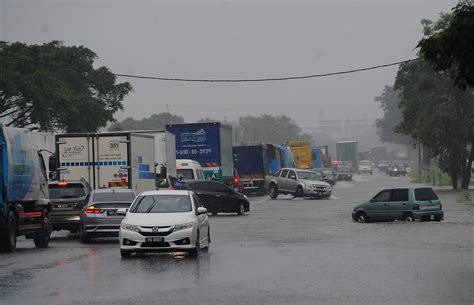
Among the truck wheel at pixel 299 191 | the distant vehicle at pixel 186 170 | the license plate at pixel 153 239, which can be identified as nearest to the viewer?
the license plate at pixel 153 239

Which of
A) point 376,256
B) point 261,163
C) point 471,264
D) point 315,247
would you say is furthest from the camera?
point 261,163

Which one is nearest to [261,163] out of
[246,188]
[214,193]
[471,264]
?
[246,188]

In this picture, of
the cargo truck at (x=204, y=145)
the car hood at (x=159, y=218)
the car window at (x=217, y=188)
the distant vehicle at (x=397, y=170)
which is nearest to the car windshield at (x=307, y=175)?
the cargo truck at (x=204, y=145)

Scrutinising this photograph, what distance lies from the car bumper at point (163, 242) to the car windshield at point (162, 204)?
0.96m

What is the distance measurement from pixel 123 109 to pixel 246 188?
13.5 m

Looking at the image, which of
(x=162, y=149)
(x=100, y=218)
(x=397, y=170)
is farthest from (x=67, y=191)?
(x=397, y=170)

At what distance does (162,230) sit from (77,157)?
1243 centimetres

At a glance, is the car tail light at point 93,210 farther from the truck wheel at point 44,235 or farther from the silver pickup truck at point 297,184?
the silver pickup truck at point 297,184

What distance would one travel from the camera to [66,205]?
95.2ft

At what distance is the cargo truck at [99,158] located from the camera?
1270 inches

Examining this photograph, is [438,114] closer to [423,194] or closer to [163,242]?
[423,194]

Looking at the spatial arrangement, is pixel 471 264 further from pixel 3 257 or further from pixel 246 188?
pixel 246 188

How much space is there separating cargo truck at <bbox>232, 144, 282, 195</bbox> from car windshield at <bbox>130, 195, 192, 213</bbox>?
131 feet

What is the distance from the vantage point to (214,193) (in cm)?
4078
